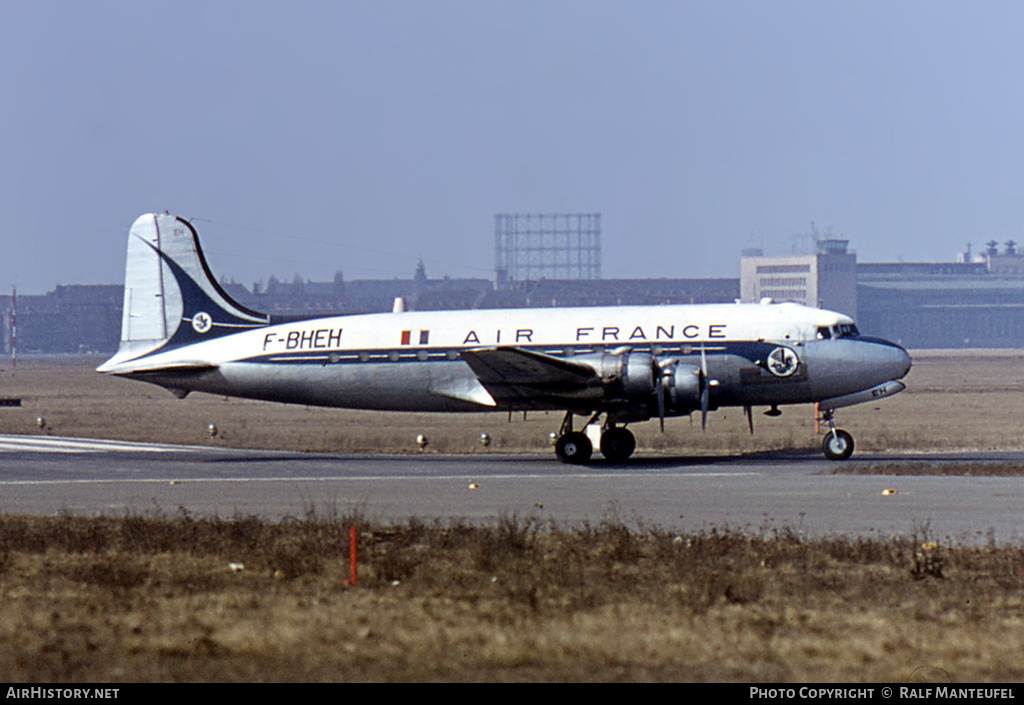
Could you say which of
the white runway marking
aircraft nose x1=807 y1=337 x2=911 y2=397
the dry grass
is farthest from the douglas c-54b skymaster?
the dry grass

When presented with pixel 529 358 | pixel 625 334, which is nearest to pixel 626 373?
pixel 625 334

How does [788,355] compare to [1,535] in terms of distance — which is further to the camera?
[788,355]

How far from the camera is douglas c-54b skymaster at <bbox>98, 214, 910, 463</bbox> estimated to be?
31.3m

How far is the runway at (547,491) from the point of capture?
2070 cm

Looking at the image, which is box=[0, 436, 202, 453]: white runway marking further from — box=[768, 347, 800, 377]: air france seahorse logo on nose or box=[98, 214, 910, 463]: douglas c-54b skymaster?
box=[768, 347, 800, 377]: air france seahorse logo on nose

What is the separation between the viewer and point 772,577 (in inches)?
604

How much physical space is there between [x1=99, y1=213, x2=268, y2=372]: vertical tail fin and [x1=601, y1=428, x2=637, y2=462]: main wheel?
36.5ft

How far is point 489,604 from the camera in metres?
13.6

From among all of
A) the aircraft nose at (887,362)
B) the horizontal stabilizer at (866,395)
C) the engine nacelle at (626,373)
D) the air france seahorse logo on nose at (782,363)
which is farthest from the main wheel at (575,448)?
the aircraft nose at (887,362)

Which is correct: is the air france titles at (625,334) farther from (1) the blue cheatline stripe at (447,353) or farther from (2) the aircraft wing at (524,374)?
(2) the aircraft wing at (524,374)

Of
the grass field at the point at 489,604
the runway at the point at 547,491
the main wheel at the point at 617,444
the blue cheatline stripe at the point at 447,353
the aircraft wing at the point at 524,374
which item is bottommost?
→ the grass field at the point at 489,604
